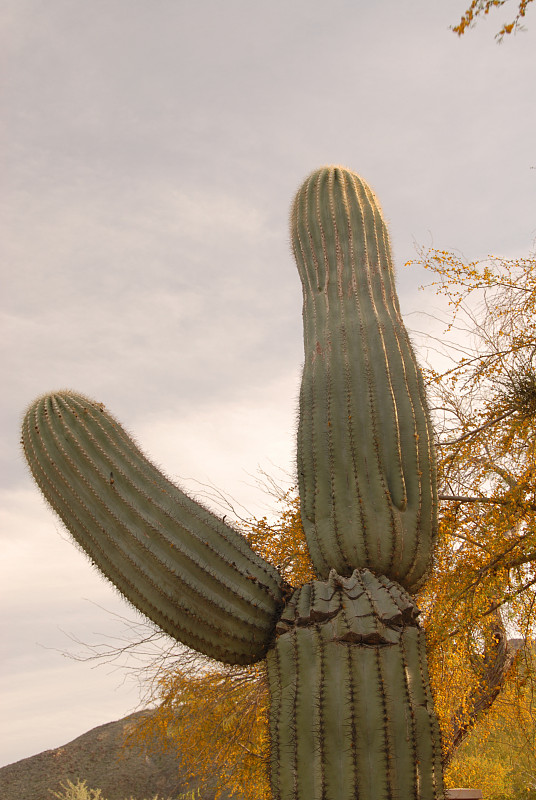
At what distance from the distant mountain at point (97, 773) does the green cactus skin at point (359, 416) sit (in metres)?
14.6

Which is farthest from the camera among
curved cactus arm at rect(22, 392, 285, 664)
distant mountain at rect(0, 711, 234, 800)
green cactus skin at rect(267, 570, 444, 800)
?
distant mountain at rect(0, 711, 234, 800)

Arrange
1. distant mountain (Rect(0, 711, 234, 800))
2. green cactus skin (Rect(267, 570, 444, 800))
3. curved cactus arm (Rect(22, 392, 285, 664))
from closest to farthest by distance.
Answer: green cactus skin (Rect(267, 570, 444, 800))
curved cactus arm (Rect(22, 392, 285, 664))
distant mountain (Rect(0, 711, 234, 800))

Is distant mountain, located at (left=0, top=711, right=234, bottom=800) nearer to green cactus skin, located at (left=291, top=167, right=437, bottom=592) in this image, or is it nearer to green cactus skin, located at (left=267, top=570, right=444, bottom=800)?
green cactus skin, located at (left=291, top=167, right=437, bottom=592)

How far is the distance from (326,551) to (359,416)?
34.1 inches

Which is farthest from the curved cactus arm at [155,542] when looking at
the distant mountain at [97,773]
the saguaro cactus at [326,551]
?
the distant mountain at [97,773]

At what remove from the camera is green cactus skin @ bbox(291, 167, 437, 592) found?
3949 millimetres

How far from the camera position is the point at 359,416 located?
4.20m

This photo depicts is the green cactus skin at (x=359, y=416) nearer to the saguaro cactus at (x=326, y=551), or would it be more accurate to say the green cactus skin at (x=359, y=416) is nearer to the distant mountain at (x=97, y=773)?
the saguaro cactus at (x=326, y=551)

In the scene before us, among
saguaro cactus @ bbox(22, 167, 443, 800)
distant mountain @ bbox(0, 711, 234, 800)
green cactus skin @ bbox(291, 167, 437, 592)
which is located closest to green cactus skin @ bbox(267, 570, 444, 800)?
saguaro cactus @ bbox(22, 167, 443, 800)

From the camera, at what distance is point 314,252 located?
503 cm

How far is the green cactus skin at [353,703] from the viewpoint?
10.2 ft

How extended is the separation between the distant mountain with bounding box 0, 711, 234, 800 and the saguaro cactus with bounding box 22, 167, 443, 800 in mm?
14334

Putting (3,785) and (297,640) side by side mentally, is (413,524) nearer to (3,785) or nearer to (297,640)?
(297,640)

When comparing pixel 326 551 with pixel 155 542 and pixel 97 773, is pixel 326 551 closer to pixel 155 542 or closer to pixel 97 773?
pixel 155 542
